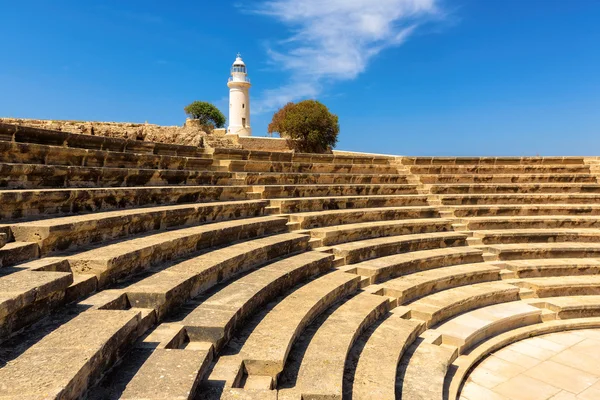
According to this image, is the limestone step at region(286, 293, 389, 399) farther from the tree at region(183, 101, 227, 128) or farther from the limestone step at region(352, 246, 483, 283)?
the tree at region(183, 101, 227, 128)

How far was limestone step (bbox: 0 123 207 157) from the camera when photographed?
5660 millimetres

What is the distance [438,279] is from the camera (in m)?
6.91

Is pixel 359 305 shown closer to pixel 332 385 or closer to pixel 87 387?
pixel 332 385

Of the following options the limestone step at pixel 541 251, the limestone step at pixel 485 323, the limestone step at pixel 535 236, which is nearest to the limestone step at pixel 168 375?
the limestone step at pixel 485 323

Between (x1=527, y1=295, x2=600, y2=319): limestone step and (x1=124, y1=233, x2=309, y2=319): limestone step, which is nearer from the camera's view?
(x1=124, y1=233, x2=309, y2=319): limestone step

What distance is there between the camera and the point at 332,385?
3.29 meters

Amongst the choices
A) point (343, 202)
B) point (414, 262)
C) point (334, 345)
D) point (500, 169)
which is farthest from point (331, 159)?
point (334, 345)

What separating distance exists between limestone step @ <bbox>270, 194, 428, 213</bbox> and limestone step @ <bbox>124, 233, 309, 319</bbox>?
1.71 meters

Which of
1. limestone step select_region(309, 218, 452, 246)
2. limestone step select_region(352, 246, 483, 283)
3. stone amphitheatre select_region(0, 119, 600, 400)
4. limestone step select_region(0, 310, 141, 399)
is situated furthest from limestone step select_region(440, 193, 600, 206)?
limestone step select_region(0, 310, 141, 399)

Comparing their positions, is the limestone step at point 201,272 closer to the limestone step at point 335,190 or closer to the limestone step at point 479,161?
the limestone step at point 335,190

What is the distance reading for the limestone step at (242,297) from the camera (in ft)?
11.0

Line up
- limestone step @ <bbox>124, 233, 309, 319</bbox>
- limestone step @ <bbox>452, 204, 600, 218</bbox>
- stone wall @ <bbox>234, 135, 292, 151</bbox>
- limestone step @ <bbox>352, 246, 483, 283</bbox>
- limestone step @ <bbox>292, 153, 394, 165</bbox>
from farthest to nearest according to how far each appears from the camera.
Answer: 1. stone wall @ <bbox>234, 135, 292, 151</bbox>
2. limestone step @ <bbox>292, 153, 394, 165</bbox>
3. limestone step @ <bbox>452, 204, 600, 218</bbox>
4. limestone step @ <bbox>352, 246, 483, 283</bbox>
5. limestone step @ <bbox>124, 233, 309, 319</bbox>

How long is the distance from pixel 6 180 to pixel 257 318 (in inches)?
142

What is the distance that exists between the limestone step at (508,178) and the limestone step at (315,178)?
3.82ft
